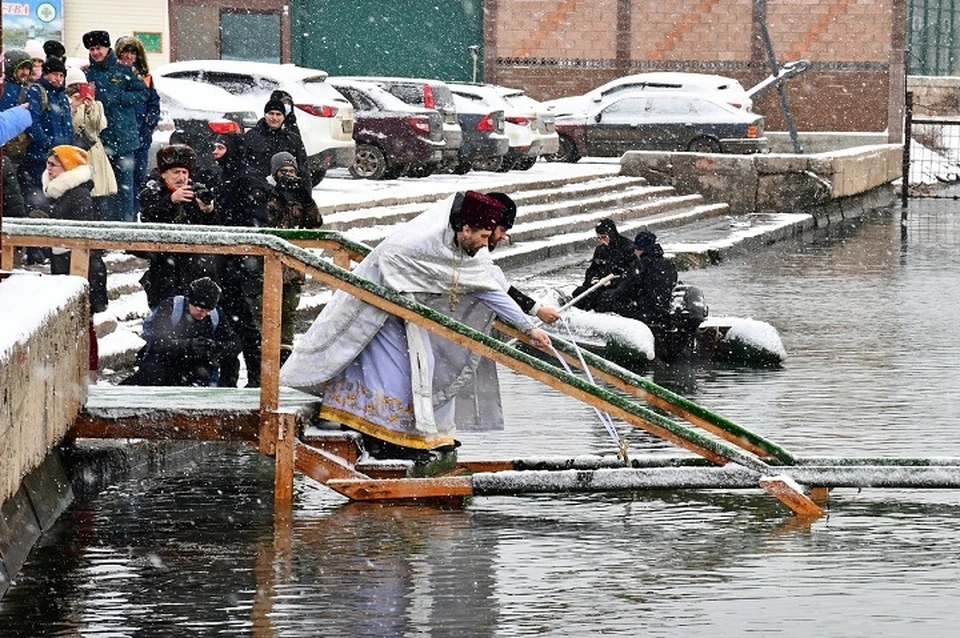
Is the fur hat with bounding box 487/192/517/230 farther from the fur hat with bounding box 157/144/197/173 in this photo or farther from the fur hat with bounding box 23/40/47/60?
the fur hat with bounding box 23/40/47/60

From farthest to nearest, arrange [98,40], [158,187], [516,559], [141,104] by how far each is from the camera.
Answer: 1. [141,104]
2. [98,40]
3. [158,187]
4. [516,559]

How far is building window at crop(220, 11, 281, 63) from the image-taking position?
45.2m

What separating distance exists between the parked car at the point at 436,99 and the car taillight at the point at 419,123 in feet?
2.19

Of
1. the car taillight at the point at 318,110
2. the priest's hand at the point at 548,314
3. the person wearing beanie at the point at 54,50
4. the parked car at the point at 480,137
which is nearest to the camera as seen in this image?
the priest's hand at the point at 548,314

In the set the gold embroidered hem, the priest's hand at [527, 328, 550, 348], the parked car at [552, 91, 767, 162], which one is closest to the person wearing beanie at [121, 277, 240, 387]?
the gold embroidered hem

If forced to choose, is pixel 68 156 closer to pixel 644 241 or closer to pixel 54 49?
pixel 54 49

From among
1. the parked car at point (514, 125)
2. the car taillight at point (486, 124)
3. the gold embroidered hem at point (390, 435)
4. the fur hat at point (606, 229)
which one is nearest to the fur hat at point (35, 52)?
the fur hat at point (606, 229)

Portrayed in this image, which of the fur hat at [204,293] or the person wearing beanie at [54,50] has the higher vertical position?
the person wearing beanie at [54,50]

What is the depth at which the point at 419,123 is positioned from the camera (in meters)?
27.6

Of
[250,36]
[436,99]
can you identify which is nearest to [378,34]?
[250,36]

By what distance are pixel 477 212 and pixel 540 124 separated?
23.7 metres

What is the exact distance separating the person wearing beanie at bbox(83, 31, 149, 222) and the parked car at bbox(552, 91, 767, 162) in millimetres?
21245

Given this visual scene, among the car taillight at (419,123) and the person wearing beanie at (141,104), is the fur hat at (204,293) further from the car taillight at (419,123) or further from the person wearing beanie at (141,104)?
the car taillight at (419,123)

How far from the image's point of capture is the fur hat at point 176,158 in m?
10.8
